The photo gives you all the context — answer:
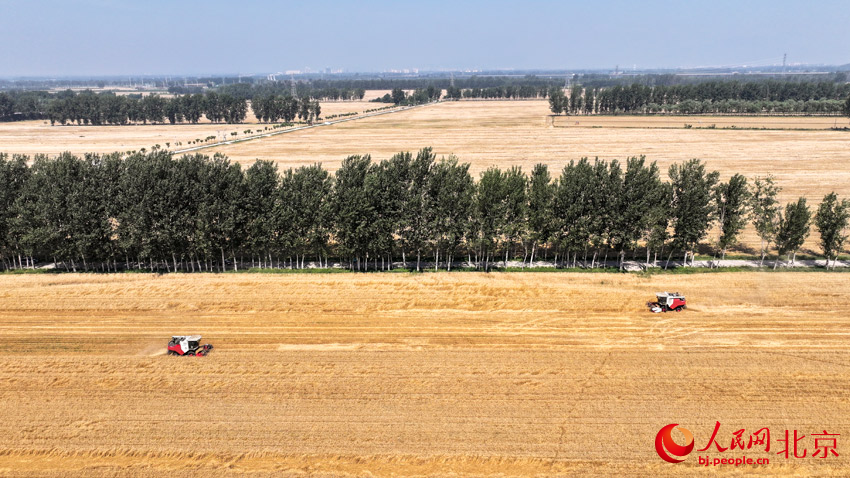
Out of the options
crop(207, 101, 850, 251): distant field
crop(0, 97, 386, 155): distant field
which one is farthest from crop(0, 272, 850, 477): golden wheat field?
crop(0, 97, 386, 155): distant field

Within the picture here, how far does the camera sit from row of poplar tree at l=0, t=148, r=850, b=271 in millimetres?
47281

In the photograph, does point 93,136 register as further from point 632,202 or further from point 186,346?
point 632,202

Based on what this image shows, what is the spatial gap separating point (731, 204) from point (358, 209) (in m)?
37.5

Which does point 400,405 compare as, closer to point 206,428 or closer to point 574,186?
point 206,428

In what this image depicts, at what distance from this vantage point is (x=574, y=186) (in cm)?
4844

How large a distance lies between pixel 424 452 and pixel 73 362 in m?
25.4

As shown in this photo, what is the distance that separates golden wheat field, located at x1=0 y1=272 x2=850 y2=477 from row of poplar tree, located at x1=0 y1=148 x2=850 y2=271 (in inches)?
178

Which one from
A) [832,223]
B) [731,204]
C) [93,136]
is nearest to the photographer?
[832,223]

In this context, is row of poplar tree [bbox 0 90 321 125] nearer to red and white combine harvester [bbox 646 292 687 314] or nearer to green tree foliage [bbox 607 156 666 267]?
green tree foliage [bbox 607 156 666 267]

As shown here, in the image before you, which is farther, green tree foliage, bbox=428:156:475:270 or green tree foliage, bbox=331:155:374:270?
green tree foliage, bbox=428:156:475:270

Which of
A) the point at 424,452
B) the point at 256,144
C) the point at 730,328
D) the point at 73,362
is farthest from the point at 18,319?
the point at 256,144

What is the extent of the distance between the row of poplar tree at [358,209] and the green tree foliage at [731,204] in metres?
0.12

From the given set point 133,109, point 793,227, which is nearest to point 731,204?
point 793,227

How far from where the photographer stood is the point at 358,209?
47438 mm
